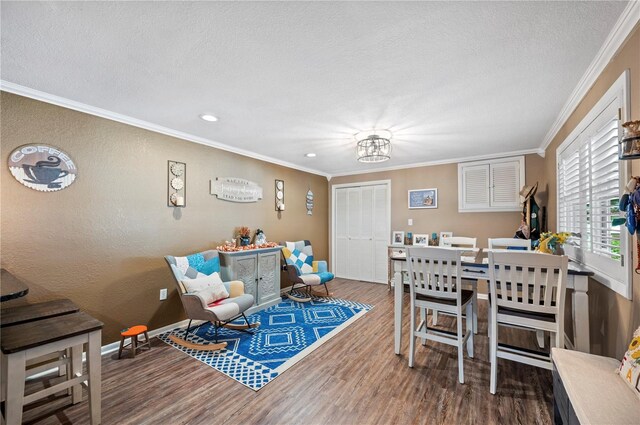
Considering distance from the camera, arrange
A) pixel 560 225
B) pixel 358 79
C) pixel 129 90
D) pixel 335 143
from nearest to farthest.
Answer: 1. pixel 358 79
2. pixel 129 90
3. pixel 560 225
4. pixel 335 143

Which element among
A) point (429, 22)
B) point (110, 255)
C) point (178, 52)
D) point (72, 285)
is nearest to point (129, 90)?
point (178, 52)

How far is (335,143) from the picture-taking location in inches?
144

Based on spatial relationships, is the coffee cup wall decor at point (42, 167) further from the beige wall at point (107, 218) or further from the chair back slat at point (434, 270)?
the chair back slat at point (434, 270)

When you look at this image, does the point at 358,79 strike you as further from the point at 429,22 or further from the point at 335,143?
the point at 335,143

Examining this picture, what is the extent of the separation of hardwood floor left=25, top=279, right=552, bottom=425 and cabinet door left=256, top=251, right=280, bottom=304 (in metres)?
1.33

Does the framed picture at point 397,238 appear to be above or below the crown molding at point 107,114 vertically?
below

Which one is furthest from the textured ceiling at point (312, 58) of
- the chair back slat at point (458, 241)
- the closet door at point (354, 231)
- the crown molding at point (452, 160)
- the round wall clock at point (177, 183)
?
the closet door at point (354, 231)

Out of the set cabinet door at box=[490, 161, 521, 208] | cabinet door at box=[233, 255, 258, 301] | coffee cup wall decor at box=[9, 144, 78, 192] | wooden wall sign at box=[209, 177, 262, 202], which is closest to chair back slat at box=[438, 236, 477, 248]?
cabinet door at box=[490, 161, 521, 208]

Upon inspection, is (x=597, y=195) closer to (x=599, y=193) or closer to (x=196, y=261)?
(x=599, y=193)

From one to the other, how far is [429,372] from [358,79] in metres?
2.52

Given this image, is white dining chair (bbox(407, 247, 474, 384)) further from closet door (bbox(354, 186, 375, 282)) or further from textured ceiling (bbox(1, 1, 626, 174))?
closet door (bbox(354, 186, 375, 282))

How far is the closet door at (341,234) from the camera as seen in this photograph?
5887mm

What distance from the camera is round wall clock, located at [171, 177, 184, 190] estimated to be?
3.21 metres

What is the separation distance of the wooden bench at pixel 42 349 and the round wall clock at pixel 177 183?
1701 mm
